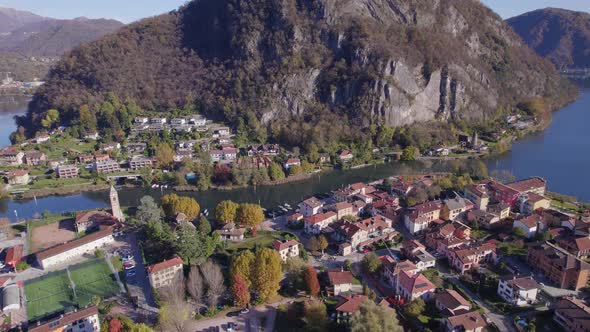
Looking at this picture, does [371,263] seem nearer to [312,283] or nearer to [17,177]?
[312,283]

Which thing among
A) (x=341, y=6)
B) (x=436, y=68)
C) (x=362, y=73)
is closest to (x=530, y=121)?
(x=436, y=68)

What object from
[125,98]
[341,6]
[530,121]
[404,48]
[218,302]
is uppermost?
[341,6]

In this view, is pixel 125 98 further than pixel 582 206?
Yes

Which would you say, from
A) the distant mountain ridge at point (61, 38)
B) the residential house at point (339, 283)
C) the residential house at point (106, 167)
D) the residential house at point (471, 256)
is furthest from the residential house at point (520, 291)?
the distant mountain ridge at point (61, 38)

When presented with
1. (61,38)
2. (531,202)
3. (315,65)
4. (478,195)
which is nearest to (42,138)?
(315,65)

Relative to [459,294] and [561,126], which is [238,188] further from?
[561,126]
